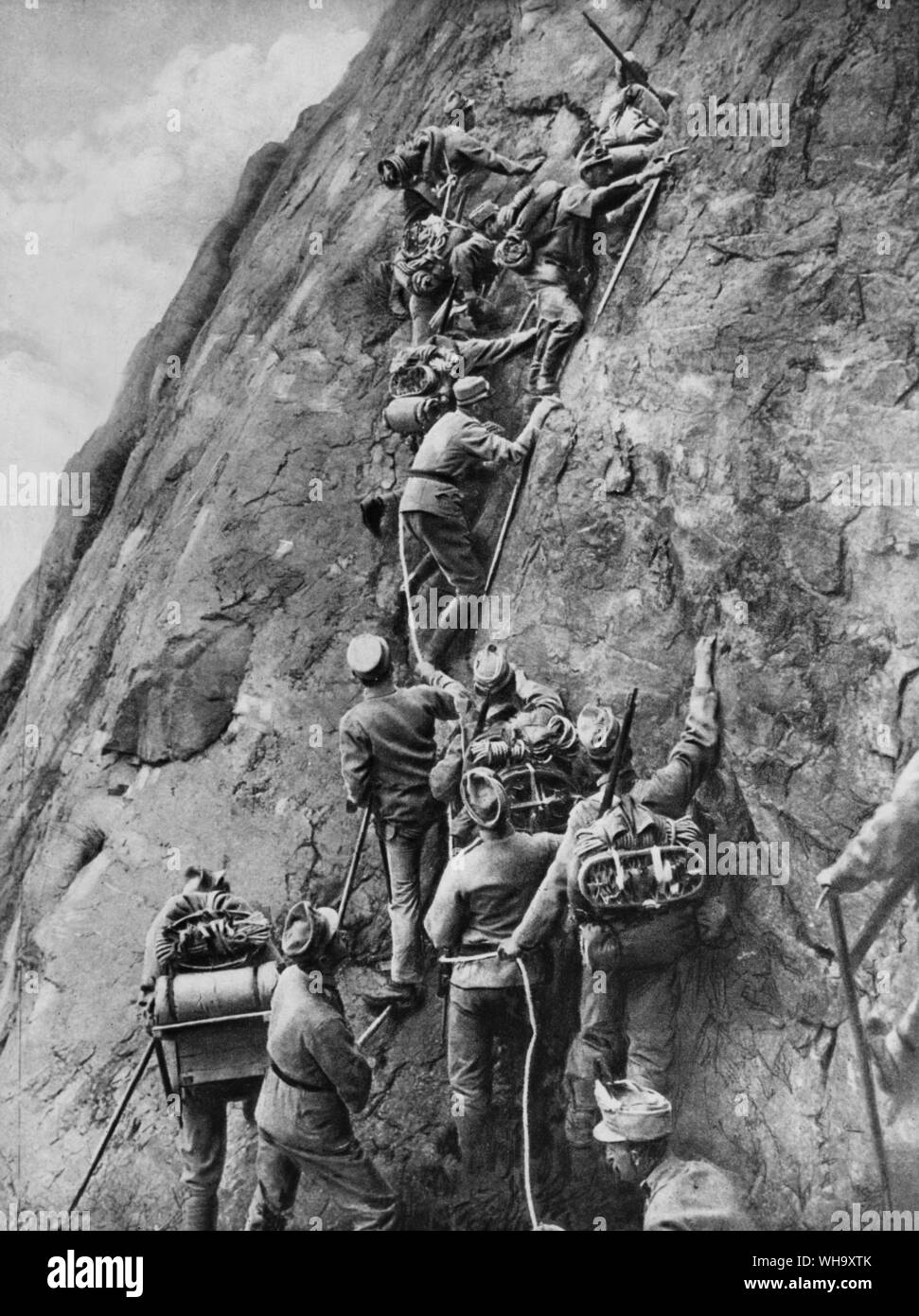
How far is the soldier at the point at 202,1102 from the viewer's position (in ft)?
28.7

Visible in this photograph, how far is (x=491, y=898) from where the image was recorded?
8.62 m

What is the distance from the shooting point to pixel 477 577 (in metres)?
9.59

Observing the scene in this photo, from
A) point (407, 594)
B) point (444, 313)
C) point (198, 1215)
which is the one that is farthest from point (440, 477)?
point (198, 1215)

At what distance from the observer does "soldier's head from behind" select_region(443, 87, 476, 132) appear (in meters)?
10.9

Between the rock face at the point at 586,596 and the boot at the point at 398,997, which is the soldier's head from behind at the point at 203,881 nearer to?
the rock face at the point at 586,596

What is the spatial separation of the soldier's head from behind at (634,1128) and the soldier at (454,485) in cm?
315

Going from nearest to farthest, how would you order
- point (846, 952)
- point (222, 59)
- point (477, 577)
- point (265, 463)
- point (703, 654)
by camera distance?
point (846, 952), point (703, 654), point (477, 577), point (265, 463), point (222, 59)

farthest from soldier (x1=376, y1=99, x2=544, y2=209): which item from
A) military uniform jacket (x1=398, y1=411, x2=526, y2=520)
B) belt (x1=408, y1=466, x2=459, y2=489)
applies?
belt (x1=408, y1=466, x2=459, y2=489)

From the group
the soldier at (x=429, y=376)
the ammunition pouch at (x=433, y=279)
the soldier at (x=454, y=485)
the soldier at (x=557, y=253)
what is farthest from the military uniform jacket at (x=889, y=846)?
the ammunition pouch at (x=433, y=279)

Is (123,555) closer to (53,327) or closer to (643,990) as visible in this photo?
(53,327)

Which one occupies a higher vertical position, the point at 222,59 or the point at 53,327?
the point at 222,59

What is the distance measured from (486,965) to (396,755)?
1369 mm
